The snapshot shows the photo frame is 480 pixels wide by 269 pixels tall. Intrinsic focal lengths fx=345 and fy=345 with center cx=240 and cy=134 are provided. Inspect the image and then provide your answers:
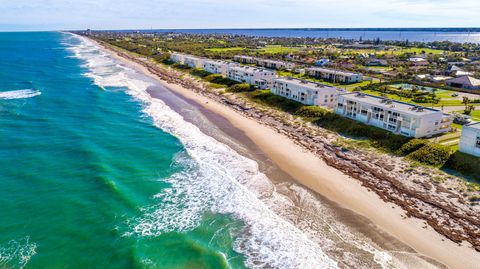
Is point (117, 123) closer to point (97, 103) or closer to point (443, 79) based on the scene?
point (97, 103)

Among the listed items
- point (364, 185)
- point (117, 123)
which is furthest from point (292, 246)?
point (117, 123)

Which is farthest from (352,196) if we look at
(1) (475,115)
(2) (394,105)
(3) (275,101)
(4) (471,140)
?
(3) (275,101)

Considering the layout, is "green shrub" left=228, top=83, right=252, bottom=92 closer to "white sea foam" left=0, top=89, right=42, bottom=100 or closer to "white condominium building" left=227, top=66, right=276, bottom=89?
"white condominium building" left=227, top=66, right=276, bottom=89

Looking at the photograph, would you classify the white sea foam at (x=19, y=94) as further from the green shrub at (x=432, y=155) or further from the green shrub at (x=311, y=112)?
the green shrub at (x=432, y=155)

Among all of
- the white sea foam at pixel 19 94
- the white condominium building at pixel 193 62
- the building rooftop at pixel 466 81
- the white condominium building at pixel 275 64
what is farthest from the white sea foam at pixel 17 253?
the white condominium building at pixel 193 62

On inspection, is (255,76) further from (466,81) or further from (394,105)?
(466,81)
